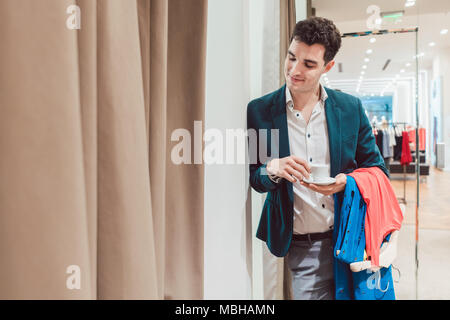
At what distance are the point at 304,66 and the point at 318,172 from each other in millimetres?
318

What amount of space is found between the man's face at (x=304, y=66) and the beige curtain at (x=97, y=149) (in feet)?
1.17

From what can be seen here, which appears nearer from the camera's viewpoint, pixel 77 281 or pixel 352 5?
pixel 77 281

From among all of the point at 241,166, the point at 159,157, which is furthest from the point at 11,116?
the point at 241,166

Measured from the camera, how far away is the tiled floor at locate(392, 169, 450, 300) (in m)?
1.27

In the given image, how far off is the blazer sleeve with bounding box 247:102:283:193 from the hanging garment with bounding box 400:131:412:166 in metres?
0.61

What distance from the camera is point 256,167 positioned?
1106 mm

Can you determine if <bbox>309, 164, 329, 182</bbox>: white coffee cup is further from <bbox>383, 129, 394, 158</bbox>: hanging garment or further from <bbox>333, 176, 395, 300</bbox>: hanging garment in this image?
<bbox>383, 129, 394, 158</bbox>: hanging garment

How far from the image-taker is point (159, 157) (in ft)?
1.73

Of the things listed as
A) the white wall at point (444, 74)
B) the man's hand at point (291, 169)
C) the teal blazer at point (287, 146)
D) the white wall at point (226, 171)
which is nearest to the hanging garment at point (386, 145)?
the teal blazer at point (287, 146)

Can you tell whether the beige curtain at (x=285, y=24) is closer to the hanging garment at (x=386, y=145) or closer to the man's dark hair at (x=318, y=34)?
the man's dark hair at (x=318, y=34)

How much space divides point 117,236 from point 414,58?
4.63ft

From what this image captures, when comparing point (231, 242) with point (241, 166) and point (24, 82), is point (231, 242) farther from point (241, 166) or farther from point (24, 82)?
point (24, 82)

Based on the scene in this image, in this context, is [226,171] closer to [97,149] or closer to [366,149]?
[366,149]

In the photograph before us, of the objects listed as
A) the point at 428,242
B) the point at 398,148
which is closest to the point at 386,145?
the point at 398,148
